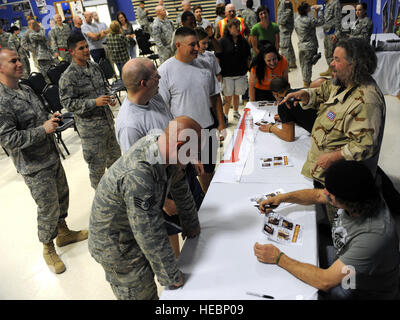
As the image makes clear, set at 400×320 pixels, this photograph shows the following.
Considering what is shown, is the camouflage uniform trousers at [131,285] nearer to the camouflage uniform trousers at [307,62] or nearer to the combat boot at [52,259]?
the combat boot at [52,259]

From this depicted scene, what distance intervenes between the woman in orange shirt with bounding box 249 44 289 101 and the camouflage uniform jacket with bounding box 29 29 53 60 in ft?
20.0

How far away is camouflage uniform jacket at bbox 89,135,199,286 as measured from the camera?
134 centimetres

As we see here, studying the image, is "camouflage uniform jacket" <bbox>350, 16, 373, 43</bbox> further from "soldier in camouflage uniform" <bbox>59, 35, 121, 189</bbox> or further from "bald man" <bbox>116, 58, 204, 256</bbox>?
"bald man" <bbox>116, 58, 204, 256</bbox>

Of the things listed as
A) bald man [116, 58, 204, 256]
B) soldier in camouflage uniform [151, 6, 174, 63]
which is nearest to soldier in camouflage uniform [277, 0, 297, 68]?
soldier in camouflage uniform [151, 6, 174, 63]

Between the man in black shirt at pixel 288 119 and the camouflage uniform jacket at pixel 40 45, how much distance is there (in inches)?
261

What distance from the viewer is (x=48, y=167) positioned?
268cm

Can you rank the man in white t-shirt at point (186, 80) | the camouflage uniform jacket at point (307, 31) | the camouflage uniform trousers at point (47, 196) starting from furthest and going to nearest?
the camouflage uniform jacket at point (307, 31)
the man in white t-shirt at point (186, 80)
the camouflage uniform trousers at point (47, 196)

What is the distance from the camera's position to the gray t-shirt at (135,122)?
2.04m

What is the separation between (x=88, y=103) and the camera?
301cm

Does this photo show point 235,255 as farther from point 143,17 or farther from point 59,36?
point 143,17

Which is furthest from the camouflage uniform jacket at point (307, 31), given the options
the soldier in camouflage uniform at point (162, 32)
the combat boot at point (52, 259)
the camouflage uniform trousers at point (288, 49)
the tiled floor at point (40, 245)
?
the combat boot at point (52, 259)

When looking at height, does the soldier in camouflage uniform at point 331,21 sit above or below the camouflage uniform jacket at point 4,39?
below

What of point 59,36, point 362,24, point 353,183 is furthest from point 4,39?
point 353,183
